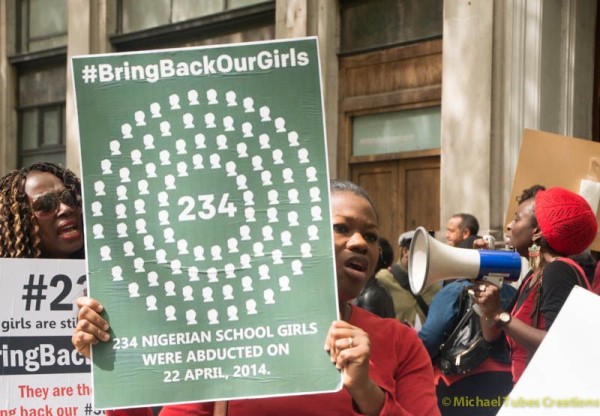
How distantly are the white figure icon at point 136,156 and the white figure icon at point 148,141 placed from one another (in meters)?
0.02

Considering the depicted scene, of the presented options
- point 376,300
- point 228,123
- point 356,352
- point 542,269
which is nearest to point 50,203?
point 228,123

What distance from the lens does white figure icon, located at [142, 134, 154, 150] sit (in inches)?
110

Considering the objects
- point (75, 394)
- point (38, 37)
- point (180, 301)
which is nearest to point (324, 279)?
point (180, 301)

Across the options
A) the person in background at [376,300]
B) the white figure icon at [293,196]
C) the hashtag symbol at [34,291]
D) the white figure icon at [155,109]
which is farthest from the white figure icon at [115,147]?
the person in background at [376,300]

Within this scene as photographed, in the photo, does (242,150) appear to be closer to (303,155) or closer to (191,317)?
(303,155)

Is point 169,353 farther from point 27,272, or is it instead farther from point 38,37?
point 38,37

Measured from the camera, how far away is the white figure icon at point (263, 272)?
2742 millimetres

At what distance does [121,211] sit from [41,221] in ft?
4.04

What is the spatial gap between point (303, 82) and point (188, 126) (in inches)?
11.5

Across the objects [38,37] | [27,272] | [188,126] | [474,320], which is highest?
[38,37]

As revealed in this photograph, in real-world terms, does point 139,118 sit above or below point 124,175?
above

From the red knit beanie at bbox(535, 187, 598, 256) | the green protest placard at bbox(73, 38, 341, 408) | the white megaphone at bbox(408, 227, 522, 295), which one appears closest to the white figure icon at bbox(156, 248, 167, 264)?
the green protest placard at bbox(73, 38, 341, 408)

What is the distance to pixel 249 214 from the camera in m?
2.78

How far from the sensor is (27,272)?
3795mm
